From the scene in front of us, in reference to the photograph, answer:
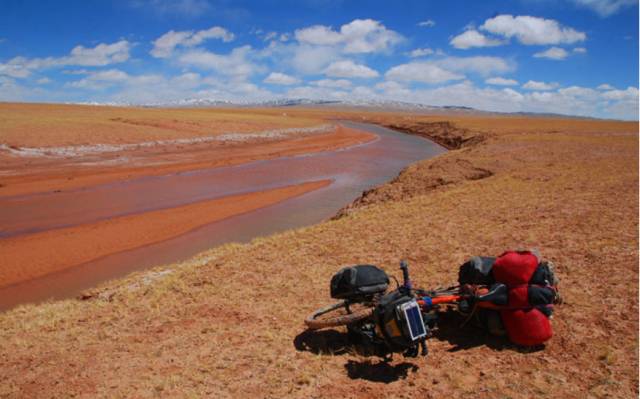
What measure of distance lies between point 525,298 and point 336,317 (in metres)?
2.21

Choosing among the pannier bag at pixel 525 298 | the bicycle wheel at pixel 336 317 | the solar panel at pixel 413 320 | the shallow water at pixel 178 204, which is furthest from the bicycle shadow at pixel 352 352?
the shallow water at pixel 178 204

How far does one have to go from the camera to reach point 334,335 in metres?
5.68

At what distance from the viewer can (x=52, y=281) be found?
37.2 ft

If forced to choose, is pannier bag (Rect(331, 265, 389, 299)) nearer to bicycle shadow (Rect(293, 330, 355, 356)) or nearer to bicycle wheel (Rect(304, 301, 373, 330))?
bicycle wheel (Rect(304, 301, 373, 330))

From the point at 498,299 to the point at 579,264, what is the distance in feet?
10.1

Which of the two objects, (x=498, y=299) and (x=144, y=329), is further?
(x=144, y=329)

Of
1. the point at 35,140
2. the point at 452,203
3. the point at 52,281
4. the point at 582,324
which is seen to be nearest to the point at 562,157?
the point at 452,203

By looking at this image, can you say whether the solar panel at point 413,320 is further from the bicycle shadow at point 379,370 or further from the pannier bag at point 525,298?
the pannier bag at point 525,298

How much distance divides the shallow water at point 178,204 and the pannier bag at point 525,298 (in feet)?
32.7

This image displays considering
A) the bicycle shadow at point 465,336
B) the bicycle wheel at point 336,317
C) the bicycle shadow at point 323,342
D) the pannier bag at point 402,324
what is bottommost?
the bicycle shadow at point 323,342

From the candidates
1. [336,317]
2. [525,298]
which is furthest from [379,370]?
[525,298]

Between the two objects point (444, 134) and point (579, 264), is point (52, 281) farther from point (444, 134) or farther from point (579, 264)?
point (444, 134)

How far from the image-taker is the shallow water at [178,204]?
11820 millimetres

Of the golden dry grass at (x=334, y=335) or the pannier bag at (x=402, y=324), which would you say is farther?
the golden dry grass at (x=334, y=335)
